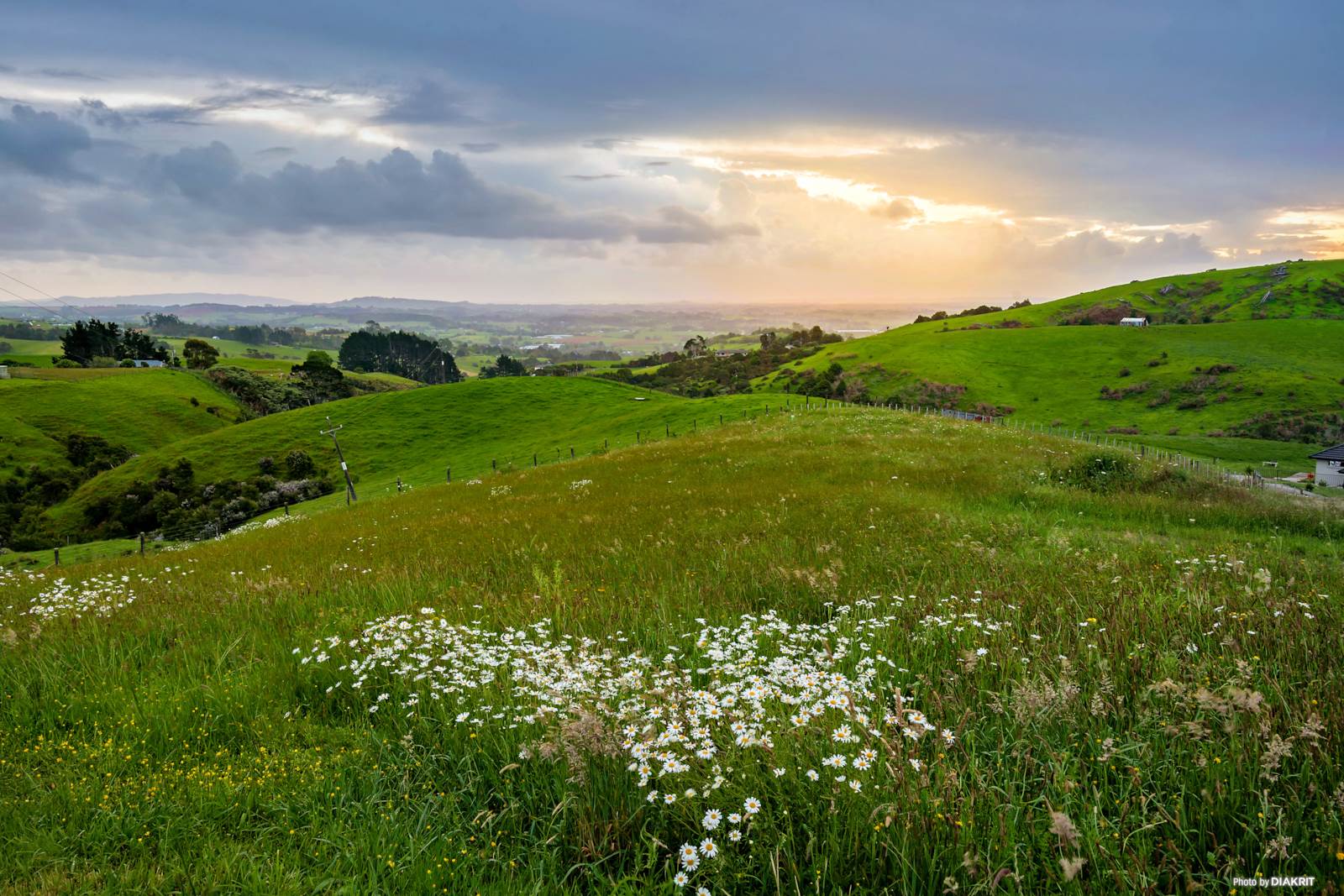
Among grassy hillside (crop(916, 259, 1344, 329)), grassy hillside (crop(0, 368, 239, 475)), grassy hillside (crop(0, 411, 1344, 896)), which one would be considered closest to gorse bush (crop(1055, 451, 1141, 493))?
grassy hillside (crop(0, 411, 1344, 896))

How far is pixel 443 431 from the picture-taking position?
9006 cm

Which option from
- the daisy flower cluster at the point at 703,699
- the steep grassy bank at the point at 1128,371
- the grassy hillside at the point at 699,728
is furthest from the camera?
the steep grassy bank at the point at 1128,371

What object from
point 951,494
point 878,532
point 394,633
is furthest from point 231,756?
point 951,494

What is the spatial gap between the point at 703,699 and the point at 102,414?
13572cm

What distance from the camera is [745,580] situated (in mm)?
8133

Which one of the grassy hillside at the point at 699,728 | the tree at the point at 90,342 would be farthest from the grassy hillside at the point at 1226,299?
the tree at the point at 90,342

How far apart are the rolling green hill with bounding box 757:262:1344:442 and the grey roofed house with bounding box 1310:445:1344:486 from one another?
78.2 ft

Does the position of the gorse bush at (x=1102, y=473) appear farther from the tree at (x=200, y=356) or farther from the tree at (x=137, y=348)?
the tree at (x=137, y=348)

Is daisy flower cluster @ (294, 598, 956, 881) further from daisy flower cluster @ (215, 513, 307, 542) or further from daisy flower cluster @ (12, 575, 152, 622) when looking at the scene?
daisy flower cluster @ (215, 513, 307, 542)

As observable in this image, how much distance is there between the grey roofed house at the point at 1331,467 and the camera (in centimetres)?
6122

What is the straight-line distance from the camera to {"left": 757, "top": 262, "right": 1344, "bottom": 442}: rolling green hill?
9438 cm

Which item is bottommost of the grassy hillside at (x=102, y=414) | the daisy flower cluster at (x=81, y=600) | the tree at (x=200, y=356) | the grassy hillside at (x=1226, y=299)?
the grassy hillside at (x=102, y=414)

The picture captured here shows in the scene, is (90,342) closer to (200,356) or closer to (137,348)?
(137,348)

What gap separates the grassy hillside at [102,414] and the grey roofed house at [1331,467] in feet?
490
